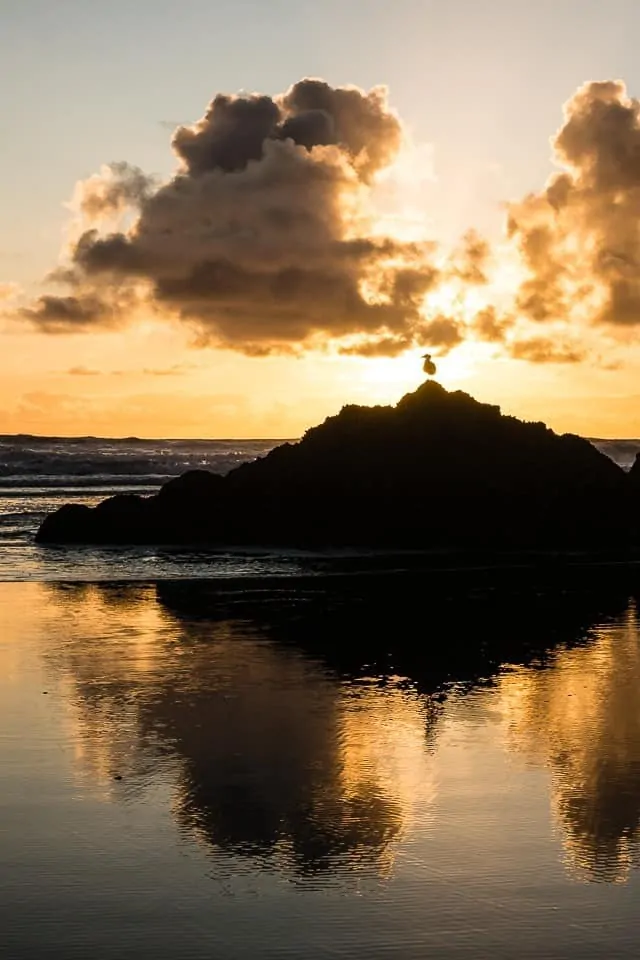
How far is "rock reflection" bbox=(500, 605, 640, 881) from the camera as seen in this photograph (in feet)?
33.6

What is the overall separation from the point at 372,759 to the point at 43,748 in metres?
3.78

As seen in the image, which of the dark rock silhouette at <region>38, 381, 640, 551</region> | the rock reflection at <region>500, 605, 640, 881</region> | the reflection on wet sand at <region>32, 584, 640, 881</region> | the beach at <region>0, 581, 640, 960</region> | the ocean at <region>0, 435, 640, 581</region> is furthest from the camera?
the dark rock silhouette at <region>38, 381, 640, 551</region>

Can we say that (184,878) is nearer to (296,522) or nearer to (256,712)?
(256,712)

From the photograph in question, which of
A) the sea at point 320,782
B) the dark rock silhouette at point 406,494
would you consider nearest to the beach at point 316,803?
the sea at point 320,782

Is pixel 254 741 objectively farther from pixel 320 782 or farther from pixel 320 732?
pixel 320 782

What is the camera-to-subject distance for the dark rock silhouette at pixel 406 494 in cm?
3853

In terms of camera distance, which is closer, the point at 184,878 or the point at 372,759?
the point at 184,878

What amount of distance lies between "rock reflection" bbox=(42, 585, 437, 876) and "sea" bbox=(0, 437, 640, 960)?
46mm

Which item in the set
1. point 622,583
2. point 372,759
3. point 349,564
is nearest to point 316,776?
point 372,759

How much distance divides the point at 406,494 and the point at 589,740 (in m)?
25.0

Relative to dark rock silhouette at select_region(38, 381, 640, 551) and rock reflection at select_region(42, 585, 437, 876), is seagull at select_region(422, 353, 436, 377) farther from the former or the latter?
rock reflection at select_region(42, 585, 437, 876)

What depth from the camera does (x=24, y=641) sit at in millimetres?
21047

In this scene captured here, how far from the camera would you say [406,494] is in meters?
38.8

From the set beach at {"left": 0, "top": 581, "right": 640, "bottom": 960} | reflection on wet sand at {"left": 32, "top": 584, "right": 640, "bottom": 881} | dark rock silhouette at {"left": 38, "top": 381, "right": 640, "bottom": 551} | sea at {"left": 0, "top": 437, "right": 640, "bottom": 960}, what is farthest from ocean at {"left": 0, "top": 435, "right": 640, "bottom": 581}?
beach at {"left": 0, "top": 581, "right": 640, "bottom": 960}
